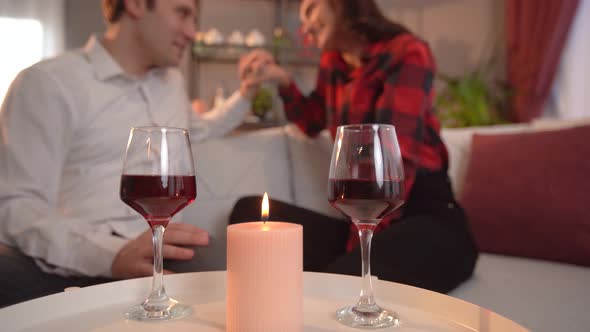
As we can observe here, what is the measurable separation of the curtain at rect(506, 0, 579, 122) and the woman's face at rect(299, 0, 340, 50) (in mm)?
1821

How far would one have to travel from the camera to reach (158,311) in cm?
62

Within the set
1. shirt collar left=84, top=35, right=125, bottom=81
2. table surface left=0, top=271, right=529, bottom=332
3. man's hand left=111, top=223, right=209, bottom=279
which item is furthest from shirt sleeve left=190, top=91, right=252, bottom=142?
table surface left=0, top=271, right=529, bottom=332

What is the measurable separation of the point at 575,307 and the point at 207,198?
1047 mm

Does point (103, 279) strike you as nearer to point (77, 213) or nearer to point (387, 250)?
point (77, 213)

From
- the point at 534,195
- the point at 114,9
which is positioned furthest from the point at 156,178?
the point at 534,195

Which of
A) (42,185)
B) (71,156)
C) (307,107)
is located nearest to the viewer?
(42,185)

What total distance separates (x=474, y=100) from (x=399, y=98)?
190 centimetres

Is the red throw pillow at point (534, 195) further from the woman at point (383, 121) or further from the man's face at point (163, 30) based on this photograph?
the man's face at point (163, 30)

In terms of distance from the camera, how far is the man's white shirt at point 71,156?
1131 millimetres

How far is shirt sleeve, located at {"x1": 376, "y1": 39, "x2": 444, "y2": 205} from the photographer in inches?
54.4

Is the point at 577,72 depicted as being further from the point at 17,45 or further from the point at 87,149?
the point at 17,45

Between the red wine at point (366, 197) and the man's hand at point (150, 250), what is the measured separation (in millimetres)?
402

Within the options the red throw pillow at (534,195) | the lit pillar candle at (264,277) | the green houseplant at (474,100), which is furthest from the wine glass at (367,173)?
the green houseplant at (474,100)

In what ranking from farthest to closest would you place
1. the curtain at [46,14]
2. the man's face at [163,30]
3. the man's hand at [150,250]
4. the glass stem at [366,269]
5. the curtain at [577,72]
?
the curtain at [46,14], the curtain at [577,72], the man's face at [163,30], the man's hand at [150,250], the glass stem at [366,269]
